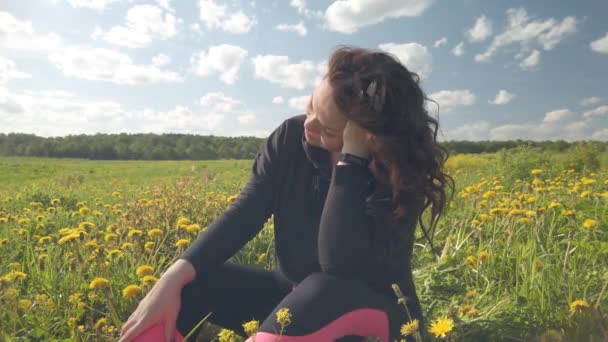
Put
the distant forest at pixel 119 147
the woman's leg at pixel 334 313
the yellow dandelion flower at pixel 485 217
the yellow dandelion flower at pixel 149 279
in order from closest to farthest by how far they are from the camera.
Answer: the woman's leg at pixel 334 313
the yellow dandelion flower at pixel 149 279
the yellow dandelion flower at pixel 485 217
the distant forest at pixel 119 147

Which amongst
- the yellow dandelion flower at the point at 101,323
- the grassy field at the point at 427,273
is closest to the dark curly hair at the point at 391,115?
the grassy field at the point at 427,273

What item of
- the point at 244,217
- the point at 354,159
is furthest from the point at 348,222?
the point at 244,217

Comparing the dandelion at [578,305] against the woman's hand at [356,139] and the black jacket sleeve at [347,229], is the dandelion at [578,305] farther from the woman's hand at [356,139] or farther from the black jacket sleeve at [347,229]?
the woman's hand at [356,139]

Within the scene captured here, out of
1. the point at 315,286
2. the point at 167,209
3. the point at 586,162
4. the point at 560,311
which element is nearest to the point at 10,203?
the point at 167,209

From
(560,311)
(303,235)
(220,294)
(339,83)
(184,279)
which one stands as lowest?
(560,311)

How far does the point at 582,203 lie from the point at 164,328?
359 centimetres

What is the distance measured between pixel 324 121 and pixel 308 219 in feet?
1.45

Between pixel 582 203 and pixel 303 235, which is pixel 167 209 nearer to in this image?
pixel 303 235

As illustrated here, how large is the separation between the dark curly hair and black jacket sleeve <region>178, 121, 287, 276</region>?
0.48 metres

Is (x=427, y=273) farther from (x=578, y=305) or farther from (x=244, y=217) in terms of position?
(x=244, y=217)

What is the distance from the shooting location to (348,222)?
1.53 metres

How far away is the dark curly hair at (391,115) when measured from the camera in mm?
1537

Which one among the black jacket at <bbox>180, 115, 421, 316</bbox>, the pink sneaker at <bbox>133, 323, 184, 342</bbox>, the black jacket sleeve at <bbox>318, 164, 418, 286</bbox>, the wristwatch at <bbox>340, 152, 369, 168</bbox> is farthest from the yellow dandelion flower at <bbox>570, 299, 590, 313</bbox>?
the pink sneaker at <bbox>133, 323, 184, 342</bbox>

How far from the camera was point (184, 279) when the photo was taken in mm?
1695
